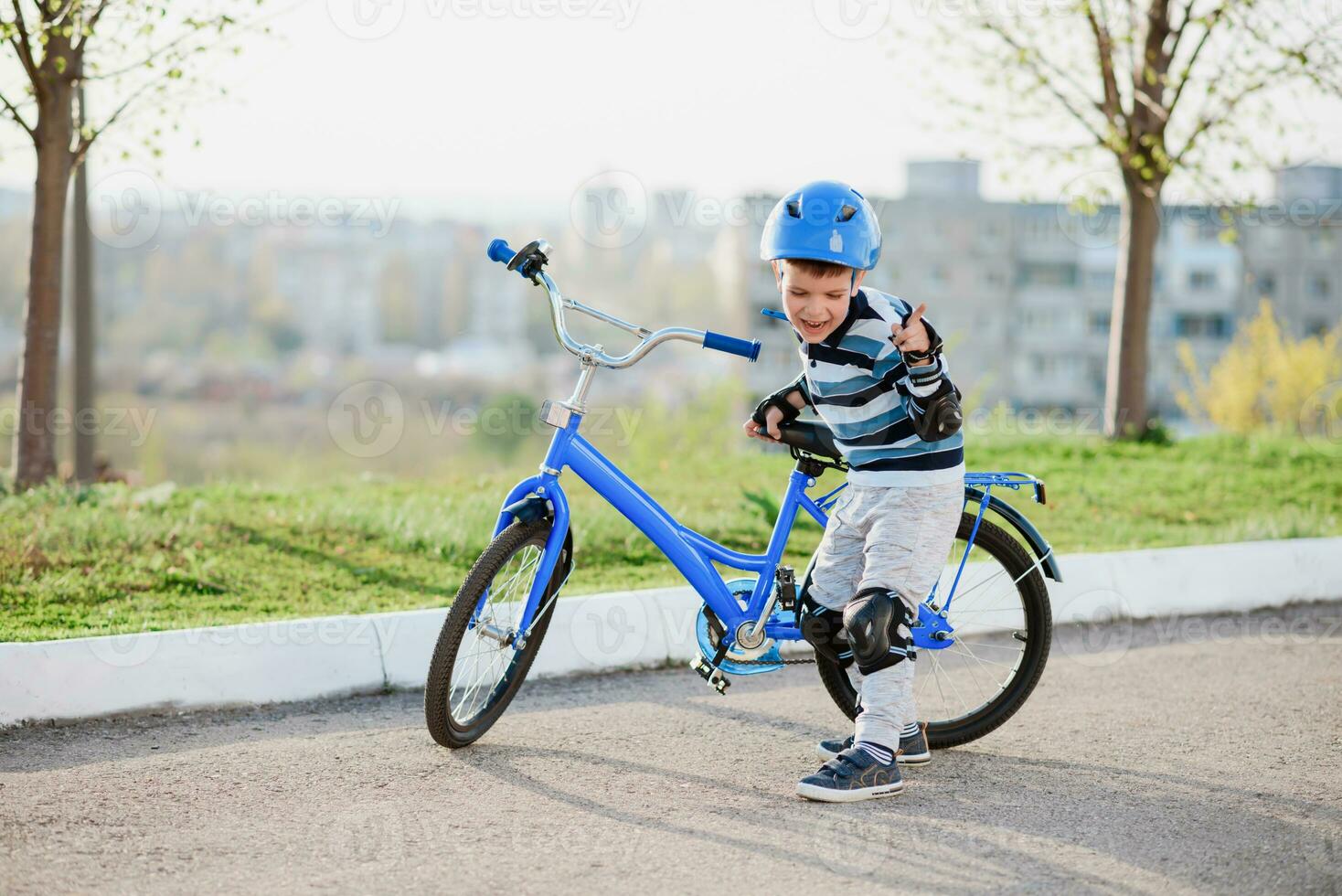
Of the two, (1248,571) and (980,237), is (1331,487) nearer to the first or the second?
(1248,571)

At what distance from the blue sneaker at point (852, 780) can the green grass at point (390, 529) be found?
38.9 inches

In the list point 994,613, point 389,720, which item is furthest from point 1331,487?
point 389,720

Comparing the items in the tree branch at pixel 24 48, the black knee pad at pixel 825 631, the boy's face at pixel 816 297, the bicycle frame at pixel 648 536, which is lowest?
the black knee pad at pixel 825 631

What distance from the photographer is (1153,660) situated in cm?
560

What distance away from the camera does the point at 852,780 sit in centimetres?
380

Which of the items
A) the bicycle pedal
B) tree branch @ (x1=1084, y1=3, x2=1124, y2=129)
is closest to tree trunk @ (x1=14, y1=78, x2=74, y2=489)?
the bicycle pedal

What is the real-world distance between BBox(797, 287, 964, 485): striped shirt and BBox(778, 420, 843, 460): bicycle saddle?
10 cm

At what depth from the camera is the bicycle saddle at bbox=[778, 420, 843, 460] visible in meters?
4.09

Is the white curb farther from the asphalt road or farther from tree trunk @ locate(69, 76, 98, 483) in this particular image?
tree trunk @ locate(69, 76, 98, 483)

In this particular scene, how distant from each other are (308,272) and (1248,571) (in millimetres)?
126619

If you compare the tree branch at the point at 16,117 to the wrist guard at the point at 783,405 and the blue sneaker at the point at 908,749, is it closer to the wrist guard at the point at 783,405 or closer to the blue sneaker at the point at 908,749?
the wrist guard at the point at 783,405

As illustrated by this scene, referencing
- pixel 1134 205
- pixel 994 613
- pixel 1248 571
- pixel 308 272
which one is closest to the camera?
pixel 994 613

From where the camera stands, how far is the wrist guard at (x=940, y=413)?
3.61m

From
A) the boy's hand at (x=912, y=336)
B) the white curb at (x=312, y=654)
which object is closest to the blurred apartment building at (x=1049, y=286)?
the white curb at (x=312, y=654)
